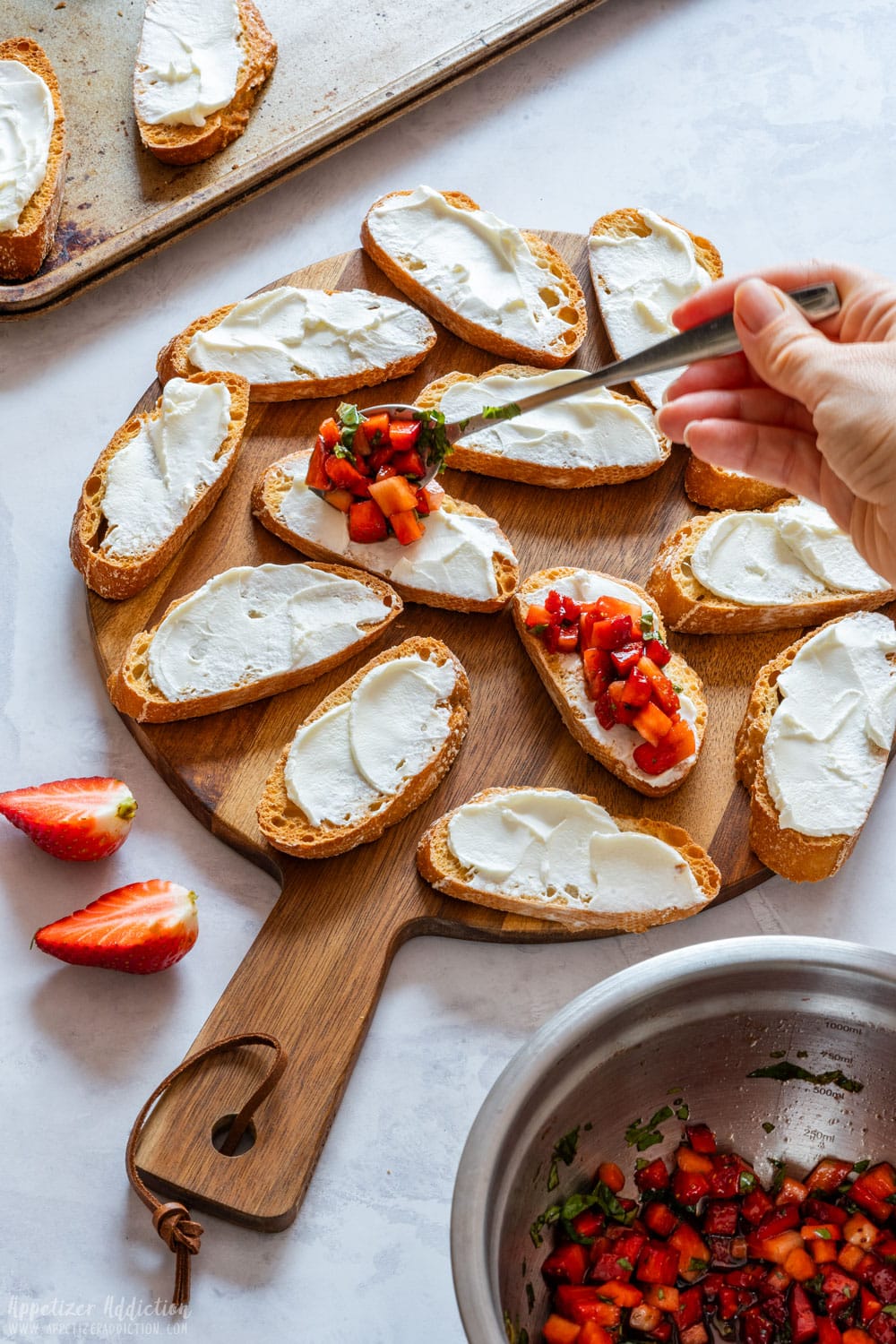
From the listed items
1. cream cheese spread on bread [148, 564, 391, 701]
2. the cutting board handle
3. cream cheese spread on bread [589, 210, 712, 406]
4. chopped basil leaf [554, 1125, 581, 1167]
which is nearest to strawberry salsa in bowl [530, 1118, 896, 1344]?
chopped basil leaf [554, 1125, 581, 1167]

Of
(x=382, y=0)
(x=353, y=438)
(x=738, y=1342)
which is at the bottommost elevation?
(x=738, y=1342)

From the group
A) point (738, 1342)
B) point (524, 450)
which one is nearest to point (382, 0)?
point (524, 450)

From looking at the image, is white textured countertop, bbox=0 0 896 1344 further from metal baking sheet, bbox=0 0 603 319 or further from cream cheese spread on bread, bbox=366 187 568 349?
cream cheese spread on bread, bbox=366 187 568 349

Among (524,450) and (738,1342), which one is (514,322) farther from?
(738,1342)

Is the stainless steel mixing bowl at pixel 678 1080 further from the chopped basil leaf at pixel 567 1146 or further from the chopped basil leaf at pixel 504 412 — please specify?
the chopped basil leaf at pixel 504 412

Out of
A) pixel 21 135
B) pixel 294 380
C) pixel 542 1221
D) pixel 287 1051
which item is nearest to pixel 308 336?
pixel 294 380

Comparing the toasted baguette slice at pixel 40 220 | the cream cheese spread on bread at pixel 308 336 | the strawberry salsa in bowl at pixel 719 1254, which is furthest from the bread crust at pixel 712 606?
the toasted baguette slice at pixel 40 220
